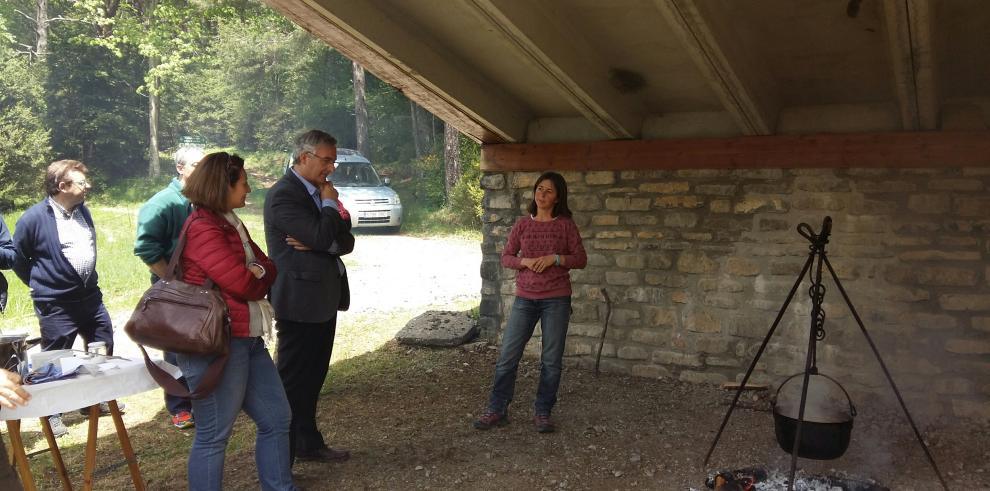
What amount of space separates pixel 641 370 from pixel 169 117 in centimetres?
2587

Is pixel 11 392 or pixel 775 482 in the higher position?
pixel 11 392

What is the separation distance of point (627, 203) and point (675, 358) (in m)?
1.28

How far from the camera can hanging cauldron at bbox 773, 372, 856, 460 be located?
3.44 meters

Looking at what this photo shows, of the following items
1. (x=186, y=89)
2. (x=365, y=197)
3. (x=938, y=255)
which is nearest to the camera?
(x=938, y=255)

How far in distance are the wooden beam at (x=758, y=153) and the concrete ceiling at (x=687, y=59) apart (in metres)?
0.10

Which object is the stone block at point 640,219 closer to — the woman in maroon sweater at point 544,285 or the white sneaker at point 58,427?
the woman in maroon sweater at point 544,285

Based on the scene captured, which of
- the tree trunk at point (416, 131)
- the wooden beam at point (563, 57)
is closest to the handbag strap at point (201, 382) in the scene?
the wooden beam at point (563, 57)

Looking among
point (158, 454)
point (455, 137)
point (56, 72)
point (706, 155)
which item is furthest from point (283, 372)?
point (56, 72)

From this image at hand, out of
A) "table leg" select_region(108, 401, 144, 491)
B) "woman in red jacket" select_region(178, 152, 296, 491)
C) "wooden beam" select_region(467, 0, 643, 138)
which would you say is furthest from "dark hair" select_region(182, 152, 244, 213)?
"wooden beam" select_region(467, 0, 643, 138)

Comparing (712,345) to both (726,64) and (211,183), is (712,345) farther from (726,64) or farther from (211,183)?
(211,183)

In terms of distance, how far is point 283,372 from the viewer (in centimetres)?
370

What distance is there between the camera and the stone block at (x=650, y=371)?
570cm

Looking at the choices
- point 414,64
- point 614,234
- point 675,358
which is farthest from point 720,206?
point 414,64

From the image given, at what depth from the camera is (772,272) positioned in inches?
204
